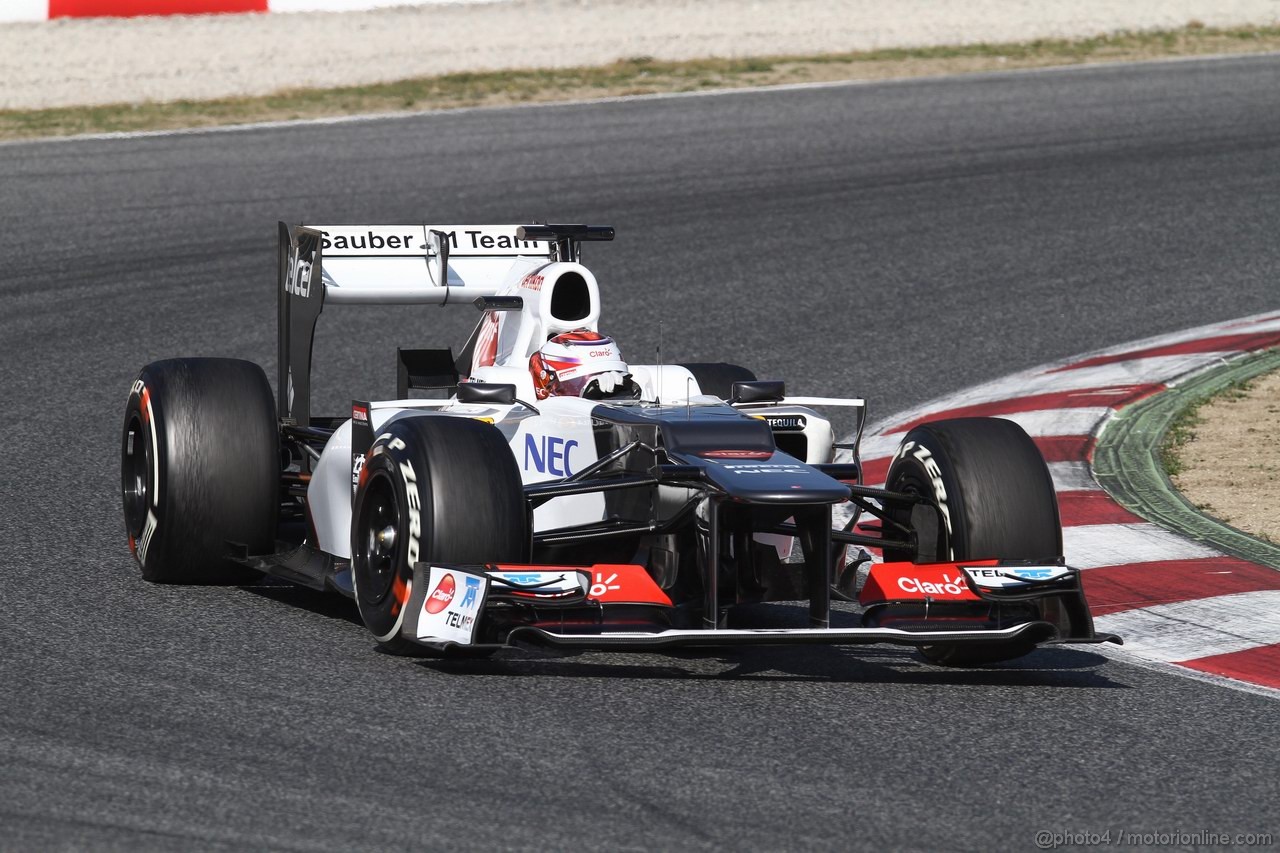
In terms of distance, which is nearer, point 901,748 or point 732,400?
point 901,748

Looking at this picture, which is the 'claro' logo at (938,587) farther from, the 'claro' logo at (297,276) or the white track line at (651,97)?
the white track line at (651,97)

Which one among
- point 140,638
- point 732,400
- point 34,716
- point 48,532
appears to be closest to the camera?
point 34,716

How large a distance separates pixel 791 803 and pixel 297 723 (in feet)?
4.93

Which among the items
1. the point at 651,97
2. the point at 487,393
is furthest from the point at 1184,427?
the point at 651,97

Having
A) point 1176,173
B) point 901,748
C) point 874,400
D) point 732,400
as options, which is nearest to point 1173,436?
point 874,400

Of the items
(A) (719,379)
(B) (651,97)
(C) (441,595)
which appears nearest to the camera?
(C) (441,595)

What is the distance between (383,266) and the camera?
8.69 metres

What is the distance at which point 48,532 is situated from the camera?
8297 mm

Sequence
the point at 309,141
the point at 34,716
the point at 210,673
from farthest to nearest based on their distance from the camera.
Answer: the point at 309,141, the point at 210,673, the point at 34,716

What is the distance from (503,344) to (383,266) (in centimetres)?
107

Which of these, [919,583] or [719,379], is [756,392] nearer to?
[719,379]

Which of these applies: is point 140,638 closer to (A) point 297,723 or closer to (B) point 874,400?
(A) point 297,723

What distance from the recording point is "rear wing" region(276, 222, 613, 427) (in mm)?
8344

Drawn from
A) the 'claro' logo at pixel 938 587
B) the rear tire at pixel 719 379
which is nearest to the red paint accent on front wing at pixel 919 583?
the 'claro' logo at pixel 938 587
